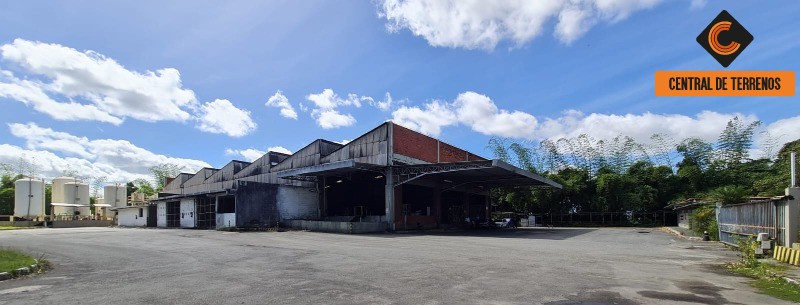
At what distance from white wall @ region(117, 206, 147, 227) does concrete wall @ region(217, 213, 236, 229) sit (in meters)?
17.8

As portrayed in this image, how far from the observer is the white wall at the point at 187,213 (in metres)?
42.8

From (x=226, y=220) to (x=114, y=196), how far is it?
48621mm

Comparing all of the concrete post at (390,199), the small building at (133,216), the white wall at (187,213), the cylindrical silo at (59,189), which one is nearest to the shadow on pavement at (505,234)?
the concrete post at (390,199)

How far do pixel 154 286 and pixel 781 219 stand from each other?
1844cm

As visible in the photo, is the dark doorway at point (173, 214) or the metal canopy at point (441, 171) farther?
the dark doorway at point (173, 214)

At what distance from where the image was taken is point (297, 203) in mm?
40375

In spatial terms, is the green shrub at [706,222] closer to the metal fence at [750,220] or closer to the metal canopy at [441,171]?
the metal fence at [750,220]

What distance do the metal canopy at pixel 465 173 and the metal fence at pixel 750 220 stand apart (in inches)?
499

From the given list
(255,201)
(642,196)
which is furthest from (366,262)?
(642,196)

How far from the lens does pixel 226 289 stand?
29.4ft

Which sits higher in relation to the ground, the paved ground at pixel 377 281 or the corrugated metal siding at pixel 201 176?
the corrugated metal siding at pixel 201 176

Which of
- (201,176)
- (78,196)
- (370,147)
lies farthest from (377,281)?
(78,196)

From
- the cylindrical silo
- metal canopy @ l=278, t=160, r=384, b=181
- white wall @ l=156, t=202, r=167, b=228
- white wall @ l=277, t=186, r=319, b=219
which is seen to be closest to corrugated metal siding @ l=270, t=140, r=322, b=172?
metal canopy @ l=278, t=160, r=384, b=181

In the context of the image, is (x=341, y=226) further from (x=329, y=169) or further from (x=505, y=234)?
(x=505, y=234)
